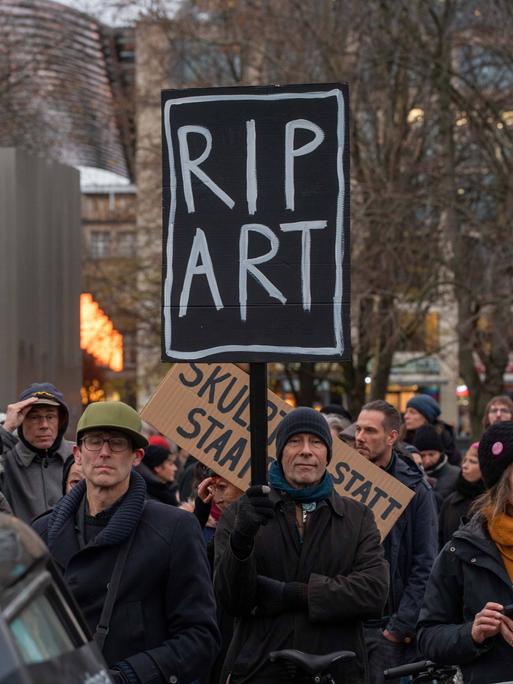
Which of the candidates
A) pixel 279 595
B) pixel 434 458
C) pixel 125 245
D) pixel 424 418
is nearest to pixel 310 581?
pixel 279 595

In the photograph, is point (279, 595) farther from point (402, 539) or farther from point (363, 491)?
point (402, 539)

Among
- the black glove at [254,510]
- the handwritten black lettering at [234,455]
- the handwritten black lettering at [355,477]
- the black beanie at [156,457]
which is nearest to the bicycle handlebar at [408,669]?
the black glove at [254,510]

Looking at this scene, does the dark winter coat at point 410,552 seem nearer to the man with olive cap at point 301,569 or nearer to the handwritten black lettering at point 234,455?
the handwritten black lettering at point 234,455

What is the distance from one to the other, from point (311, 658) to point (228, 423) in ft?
7.81

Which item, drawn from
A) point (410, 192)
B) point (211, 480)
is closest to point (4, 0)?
point (410, 192)

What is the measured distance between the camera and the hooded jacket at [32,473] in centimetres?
755

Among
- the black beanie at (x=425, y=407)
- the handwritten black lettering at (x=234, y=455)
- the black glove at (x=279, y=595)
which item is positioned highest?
the handwritten black lettering at (x=234, y=455)

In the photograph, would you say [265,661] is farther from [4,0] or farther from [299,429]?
[4,0]

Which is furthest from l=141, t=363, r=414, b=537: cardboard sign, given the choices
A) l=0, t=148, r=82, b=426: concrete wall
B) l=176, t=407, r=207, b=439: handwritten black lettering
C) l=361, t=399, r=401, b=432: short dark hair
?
l=0, t=148, r=82, b=426: concrete wall

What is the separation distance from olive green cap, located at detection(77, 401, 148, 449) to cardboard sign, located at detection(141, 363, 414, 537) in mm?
2098

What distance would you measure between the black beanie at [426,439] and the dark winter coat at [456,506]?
1.33 meters

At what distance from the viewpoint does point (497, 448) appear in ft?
16.6

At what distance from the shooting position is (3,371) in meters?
14.0

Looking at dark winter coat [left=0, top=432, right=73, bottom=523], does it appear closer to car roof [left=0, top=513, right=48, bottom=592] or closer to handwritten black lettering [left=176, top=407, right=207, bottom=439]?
handwritten black lettering [left=176, top=407, right=207, bottom=439]
